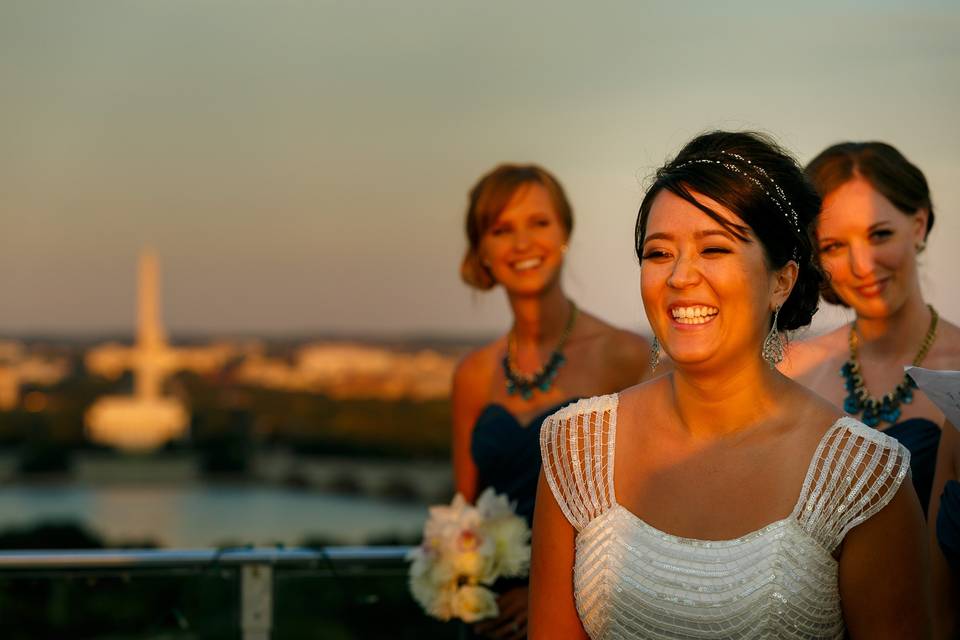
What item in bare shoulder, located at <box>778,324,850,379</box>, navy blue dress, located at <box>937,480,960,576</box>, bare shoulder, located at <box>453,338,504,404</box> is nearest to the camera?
navy blue dress, located at <box>937,480,960,576</box>

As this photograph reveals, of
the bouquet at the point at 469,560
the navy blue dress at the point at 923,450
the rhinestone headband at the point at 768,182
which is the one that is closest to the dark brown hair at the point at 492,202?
the bouquet at the point at 469,560

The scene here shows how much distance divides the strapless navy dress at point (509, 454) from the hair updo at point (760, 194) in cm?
186

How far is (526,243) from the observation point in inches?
193

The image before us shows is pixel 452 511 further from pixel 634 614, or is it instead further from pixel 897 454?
pixel 897 454

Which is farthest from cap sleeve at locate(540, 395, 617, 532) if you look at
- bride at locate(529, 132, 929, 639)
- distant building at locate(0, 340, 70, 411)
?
distant building at locate(0, 340, 70, 411)

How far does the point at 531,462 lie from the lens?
15.6 feet

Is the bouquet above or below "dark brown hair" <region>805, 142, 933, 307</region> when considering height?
below

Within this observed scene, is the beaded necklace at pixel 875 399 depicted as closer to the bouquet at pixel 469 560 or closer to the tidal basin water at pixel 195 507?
the bouquet at pixel 469 560

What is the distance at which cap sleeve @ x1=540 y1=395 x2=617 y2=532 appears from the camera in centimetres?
299

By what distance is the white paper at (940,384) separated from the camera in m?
2.78

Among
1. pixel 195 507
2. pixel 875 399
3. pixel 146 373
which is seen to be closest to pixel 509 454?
pixel 875 399

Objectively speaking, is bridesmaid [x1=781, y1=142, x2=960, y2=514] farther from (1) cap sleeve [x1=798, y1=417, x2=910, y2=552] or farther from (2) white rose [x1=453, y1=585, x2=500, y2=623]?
(2) white rose [x1=453, y1=585, x2=500, y2=623]

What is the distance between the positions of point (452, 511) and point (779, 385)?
195cm

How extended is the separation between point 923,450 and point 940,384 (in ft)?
3.65
